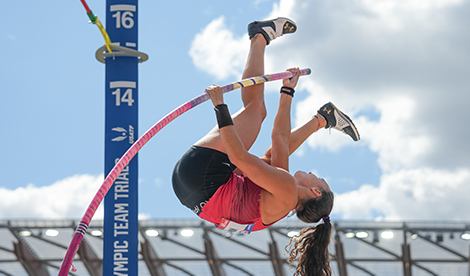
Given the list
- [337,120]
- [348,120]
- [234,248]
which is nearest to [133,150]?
[337,120]

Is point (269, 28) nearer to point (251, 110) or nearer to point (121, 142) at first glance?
point (251, 110)

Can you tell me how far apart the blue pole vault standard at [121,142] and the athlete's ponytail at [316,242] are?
1159 mm

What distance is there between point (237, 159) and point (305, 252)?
0.96 m

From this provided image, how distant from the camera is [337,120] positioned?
4.29 meters

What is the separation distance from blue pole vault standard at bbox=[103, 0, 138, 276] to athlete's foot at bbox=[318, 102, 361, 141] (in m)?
1.39

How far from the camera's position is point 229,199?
3391 millimetres

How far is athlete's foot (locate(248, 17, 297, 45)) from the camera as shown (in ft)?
12.4

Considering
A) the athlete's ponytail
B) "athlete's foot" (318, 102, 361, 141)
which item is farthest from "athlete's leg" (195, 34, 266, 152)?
"athlete's foot" (318, 102, 361, 141)

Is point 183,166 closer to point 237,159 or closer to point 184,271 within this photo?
point 237,159

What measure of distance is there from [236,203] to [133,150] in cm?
69

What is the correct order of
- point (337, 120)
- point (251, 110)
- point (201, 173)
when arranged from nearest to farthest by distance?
1. point (201, 173)
2. point (251, 110)
3. point (337, 120)

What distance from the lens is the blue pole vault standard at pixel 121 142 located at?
153 inches

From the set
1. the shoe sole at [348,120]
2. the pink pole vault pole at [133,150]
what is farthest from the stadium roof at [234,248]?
the pink pole vault pole at [133,150]

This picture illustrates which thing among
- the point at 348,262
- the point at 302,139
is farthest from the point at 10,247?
the point at 302,139
